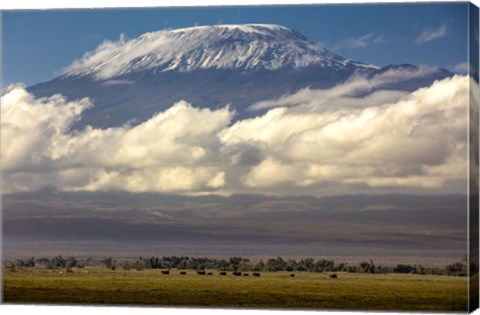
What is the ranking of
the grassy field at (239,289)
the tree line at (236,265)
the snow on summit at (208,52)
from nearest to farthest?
the grassy field at (239,289), the tree line at (236,265), the snow on summit at (208,52)

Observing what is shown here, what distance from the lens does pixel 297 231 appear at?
2014 cm

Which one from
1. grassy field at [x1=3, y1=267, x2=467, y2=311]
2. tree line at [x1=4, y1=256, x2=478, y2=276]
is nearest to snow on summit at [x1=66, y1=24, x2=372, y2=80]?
tree line at [x1=4, y1=256, x2=478, y2=276]

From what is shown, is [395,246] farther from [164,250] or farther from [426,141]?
[164,250]

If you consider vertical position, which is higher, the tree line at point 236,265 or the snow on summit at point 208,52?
the snow on summit at point 208,52

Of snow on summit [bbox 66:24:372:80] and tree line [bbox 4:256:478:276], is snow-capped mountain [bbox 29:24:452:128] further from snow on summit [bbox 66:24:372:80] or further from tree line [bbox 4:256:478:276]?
tree line [bbox 4:256:478:276]

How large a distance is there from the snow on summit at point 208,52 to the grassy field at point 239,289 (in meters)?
2.66

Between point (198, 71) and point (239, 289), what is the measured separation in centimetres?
287

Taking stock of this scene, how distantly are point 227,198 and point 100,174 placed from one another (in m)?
1.70

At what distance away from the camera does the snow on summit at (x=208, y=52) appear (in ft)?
66.7

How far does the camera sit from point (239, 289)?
2030 cm

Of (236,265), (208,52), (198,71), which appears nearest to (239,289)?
(236,265)

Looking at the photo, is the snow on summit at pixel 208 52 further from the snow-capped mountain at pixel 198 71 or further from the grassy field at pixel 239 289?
the grassy field at pixel 239 289

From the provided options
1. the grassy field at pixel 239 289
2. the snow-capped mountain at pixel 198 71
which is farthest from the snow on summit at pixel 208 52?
the grassy field at pixel 239 289

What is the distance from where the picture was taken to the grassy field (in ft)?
64.2
